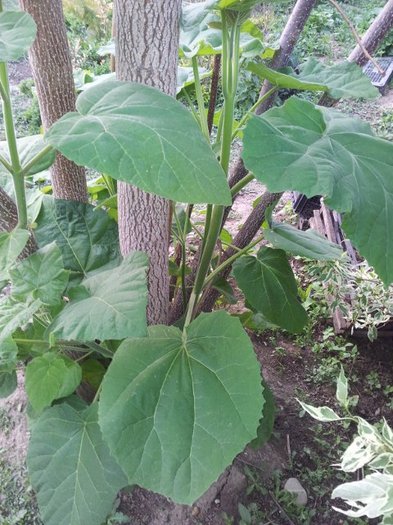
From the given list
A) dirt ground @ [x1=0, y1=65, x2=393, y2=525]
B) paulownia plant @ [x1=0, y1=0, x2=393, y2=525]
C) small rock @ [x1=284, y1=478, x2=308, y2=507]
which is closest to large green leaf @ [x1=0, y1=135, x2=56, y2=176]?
paulownia plant @ [x1=0, y1=0, x2=393, y2=525]

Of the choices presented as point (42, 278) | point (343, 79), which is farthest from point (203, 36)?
point (42, 278)

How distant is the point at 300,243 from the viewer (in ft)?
4.21

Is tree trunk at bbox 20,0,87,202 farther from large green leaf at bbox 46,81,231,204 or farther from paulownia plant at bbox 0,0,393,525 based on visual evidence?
large green leaf at bbox 46,81,231,204

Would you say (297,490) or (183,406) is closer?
(183,406)

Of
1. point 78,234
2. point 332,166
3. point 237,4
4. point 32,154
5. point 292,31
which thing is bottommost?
point 78,234

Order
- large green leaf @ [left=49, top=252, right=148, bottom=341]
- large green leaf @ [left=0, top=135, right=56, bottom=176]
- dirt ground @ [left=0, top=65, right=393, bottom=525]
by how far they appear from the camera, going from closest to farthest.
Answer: large green leaf @ [left=49, top=252, right=148, bottom=341], large green leaf @ [left=0, top=135, right=56, bottom=176], dirt ground @ [left=0, top=65, right=393, bottom=525]

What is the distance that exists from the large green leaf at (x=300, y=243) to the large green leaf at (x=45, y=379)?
576 millimetres

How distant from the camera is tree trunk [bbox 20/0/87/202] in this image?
1.19 m

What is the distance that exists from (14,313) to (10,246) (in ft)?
0.46

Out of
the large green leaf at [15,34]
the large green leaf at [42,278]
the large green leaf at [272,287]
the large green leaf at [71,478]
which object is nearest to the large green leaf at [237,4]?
the large green leaf at [15,34]

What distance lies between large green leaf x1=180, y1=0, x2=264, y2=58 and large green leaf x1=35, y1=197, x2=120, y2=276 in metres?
0.51

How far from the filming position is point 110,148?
708mm

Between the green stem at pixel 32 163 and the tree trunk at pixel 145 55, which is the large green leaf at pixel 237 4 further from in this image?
the green stem at pixel 32 163

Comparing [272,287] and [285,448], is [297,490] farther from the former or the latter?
[272,287]
